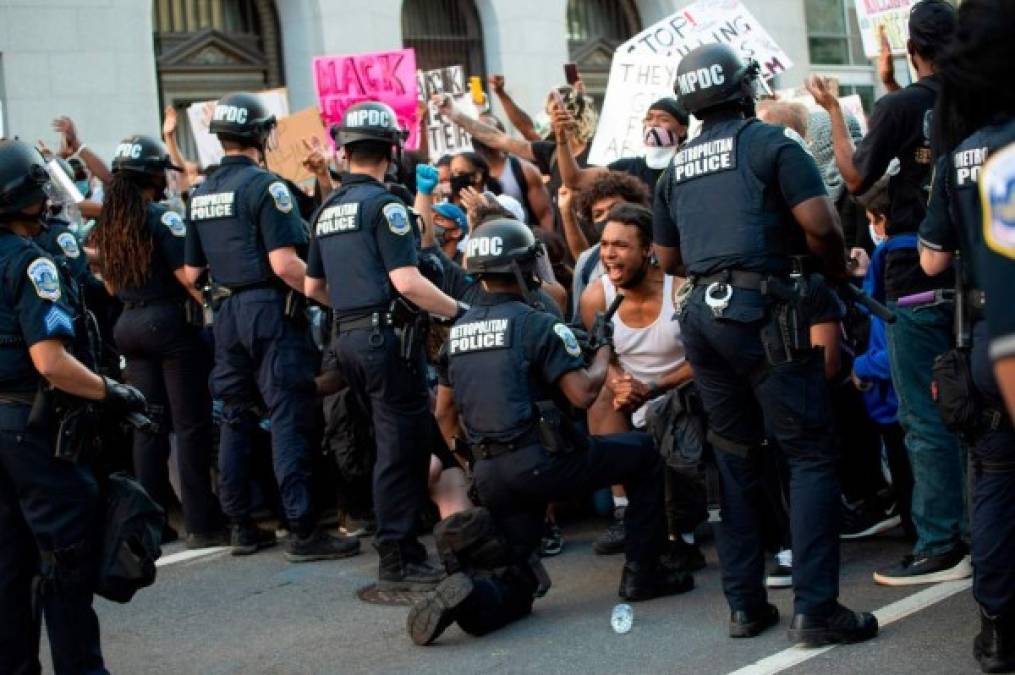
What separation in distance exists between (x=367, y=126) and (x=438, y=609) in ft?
7.63

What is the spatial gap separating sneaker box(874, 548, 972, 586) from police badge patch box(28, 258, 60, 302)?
341 centimetres

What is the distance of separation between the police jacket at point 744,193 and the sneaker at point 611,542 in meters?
2.12

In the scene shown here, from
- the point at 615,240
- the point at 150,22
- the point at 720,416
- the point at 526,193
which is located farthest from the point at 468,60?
the point at 720,416

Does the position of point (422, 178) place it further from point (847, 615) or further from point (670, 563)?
point (847, 615)

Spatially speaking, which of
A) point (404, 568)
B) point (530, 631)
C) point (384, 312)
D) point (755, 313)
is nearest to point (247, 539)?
point (404, 568)

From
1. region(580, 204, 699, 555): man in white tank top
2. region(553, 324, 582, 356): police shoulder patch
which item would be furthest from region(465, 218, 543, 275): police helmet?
region(580, 204, 699, 555): man in white tank top

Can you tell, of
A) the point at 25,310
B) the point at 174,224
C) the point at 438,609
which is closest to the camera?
the point at 25,310

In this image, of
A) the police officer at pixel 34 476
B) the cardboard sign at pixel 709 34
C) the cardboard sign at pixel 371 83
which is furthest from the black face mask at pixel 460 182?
the police officer at pixel 34 476

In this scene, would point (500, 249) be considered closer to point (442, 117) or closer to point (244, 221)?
point (244, 221)

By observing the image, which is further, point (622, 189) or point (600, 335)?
point (622, 189)

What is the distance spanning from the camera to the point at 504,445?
21.3 feet

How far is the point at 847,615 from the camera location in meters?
5.68

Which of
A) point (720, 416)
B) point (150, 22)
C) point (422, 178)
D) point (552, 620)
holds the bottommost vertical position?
point (552, 620)

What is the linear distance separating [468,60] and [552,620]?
46.5ft
